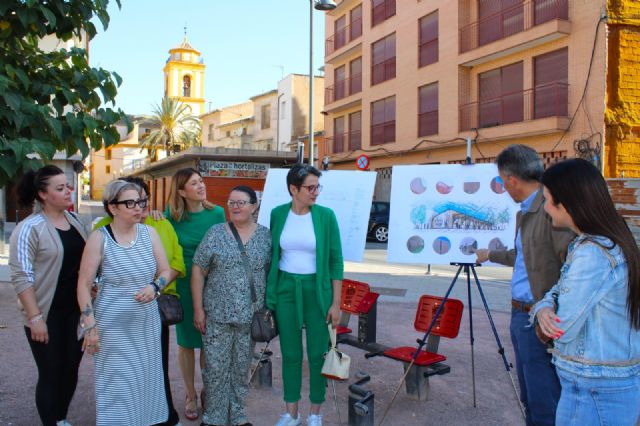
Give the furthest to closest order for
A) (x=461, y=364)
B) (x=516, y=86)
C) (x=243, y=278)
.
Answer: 1. (x=516, y=86)
2. (x=461, y=364)
3. (x=243, y=278)

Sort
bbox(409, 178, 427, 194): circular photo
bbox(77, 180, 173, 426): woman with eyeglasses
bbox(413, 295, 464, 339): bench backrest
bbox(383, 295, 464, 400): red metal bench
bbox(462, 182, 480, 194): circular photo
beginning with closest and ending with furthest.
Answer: bbox(77, 180, 173, 426): woman with eyeglasses
bbox(383, 295, 464, 400): red metal bench
bbox(413, 295, 464, 339): bench backrest
bbox(462, 182, 480, 194): circular photo
bbox(409, 178, 427, 194): circular photo

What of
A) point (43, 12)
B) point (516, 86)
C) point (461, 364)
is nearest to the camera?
point (43, 12)

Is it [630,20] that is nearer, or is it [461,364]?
[461,364]

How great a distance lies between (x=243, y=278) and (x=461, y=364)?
299 centimetres

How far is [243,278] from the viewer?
3926mm

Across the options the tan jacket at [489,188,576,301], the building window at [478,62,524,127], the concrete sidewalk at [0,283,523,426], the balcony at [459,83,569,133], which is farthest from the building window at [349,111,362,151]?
the tan jacket at [489,188,576,301]

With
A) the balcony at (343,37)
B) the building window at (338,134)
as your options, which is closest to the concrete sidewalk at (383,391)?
the building window at (338,134)

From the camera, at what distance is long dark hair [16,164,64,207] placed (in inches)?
144

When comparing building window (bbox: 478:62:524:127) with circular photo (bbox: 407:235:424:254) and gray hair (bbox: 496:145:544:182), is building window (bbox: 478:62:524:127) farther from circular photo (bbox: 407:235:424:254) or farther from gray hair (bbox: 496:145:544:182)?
gray hair (bbox: 496:145:544:182)

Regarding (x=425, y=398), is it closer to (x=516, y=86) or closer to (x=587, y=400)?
(x=587, y=400)

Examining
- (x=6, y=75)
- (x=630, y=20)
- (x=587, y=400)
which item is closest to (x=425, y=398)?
(x=587, y=400)

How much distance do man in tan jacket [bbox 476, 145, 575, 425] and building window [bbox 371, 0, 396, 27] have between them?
25602 millimetres

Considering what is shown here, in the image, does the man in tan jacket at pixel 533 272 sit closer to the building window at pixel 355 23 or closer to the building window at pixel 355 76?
the building window at pixel 355 76

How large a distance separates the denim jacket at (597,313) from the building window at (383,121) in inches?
981
